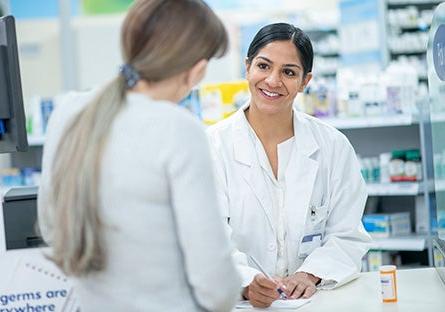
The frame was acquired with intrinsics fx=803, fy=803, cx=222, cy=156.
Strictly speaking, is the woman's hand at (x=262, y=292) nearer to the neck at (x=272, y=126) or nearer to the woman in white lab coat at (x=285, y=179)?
the woman in white lab coat at (x=285, y=179)

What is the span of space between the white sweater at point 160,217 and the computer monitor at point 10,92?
0.82 m

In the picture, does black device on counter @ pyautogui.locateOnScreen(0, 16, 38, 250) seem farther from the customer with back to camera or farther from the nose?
the nose

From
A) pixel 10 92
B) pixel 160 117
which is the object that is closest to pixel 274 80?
pixel 10 92

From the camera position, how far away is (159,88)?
5.87 feet

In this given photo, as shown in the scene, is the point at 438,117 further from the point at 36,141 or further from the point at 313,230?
the point at 36,141

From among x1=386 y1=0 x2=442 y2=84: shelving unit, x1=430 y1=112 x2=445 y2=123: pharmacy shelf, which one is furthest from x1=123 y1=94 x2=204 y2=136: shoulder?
x1=386 y1=0 x2=442 y2=84: shelving unit

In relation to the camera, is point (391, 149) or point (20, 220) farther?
point (391, 149)

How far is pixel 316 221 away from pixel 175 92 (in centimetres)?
128

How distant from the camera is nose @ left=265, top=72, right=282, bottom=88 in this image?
2.88 m

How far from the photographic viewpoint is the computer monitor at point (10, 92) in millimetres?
2426

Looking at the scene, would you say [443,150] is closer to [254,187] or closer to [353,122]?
[254,187]

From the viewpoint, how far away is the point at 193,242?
5.52 ft

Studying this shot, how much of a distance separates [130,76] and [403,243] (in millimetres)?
3701

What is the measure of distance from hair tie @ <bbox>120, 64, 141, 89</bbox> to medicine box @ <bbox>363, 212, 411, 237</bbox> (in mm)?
3726
